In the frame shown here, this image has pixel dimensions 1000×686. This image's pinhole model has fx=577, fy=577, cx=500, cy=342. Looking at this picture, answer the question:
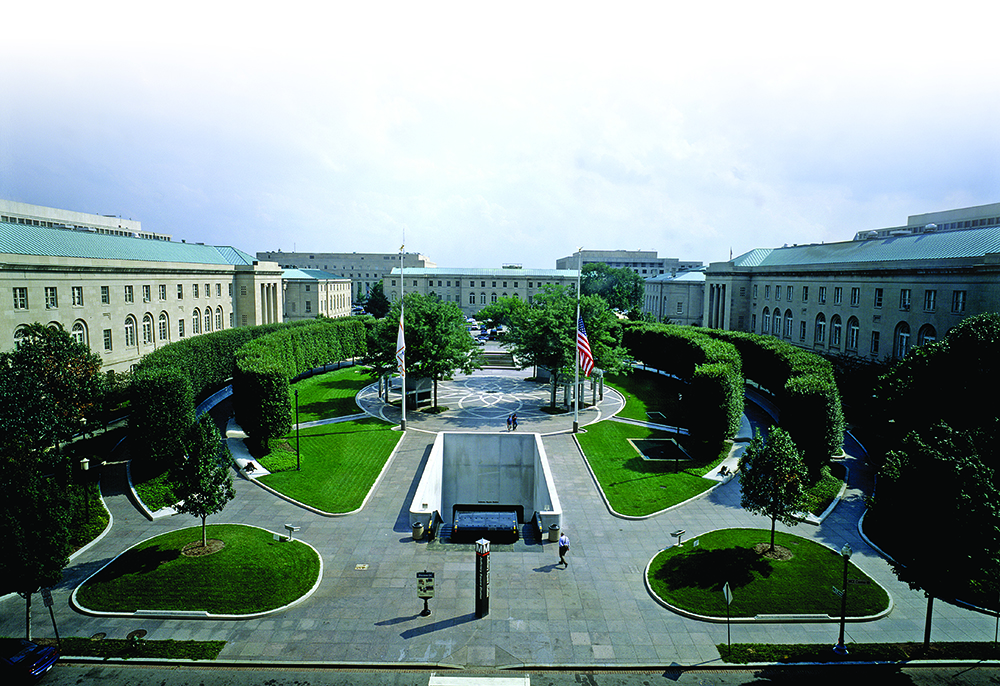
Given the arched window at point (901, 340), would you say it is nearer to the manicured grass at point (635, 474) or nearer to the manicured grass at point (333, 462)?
the manicured grass at point (635, 474)

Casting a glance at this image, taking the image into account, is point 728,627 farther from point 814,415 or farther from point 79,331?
point 79,331

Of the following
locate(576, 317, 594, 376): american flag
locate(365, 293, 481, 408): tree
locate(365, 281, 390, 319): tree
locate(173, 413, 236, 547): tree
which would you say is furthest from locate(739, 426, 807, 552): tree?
locate(365, 281, 390, 319): tree

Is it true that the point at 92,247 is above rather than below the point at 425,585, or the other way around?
Answer: above

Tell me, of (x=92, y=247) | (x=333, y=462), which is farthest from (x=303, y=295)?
(x=333, y=462)

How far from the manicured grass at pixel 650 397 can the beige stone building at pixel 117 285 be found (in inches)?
1830

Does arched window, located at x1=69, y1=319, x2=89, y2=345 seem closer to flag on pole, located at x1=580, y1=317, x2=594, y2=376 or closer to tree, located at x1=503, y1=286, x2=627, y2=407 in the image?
tree, located at x1=503, y1=286, x2=627, y2=407

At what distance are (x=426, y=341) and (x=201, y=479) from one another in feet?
82.3

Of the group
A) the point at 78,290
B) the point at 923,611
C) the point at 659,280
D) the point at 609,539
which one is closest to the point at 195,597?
the point at 609,539

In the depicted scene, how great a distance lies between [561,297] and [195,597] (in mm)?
38655

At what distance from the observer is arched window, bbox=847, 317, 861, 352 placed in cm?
6153

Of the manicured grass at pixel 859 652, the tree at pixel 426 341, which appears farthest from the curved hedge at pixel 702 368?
A: the manicured grass at pixel 859 652

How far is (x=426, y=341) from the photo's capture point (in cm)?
4859

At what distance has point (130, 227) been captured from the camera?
9662cm

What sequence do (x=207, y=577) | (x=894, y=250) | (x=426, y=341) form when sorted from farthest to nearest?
(x=894, y=250), (x=426, y=341), (x=207, y=577)
